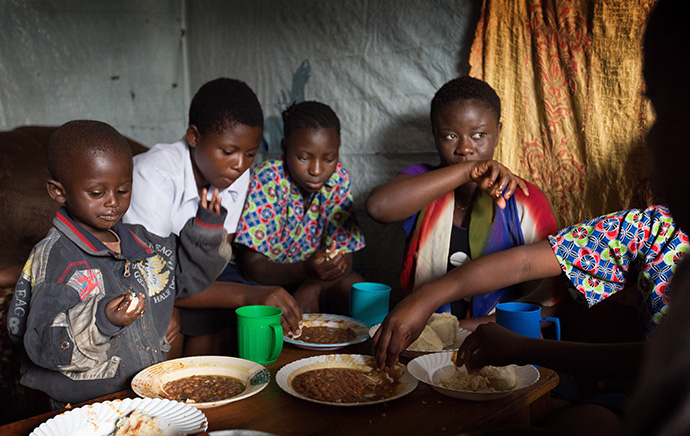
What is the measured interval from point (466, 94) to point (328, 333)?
45.0 inches

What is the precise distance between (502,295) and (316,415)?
111 centimetres

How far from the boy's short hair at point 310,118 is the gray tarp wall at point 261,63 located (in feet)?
1.68

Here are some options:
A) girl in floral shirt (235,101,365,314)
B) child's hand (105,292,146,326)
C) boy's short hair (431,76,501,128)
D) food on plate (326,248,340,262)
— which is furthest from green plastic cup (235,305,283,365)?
boy's short hair (431,76,501,128)

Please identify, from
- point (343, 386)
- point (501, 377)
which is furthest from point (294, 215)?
point (501, 377)

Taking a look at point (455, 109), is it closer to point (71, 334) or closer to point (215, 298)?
point (215, 298)

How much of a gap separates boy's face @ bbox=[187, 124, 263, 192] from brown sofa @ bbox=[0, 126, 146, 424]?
784mm

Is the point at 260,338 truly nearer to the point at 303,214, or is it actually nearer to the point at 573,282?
the point at 573,282

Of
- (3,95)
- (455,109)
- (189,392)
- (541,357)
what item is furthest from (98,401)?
(3,95)

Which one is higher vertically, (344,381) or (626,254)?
(626,254)

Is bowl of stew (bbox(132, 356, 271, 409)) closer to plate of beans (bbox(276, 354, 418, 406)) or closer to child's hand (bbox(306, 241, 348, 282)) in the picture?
plate of beans (bbox(276, 354, 418, 406))

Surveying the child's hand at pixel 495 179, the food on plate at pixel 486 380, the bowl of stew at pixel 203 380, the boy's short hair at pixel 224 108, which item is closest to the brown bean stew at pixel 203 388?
the bowl of stew at pixel 203 380

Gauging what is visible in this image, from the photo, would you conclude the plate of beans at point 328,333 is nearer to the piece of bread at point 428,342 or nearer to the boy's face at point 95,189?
the piece of bread at point 428,342

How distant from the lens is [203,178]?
7.71 ft

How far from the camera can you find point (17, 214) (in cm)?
234
